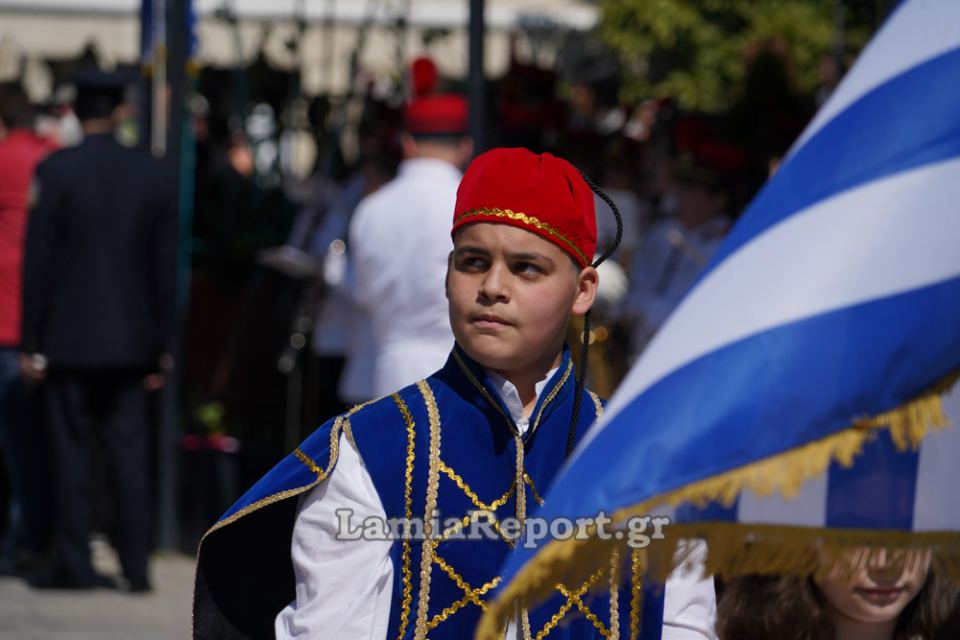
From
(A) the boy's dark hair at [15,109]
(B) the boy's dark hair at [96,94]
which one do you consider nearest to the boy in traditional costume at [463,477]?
(B) the boy's dark hair at [96,94]

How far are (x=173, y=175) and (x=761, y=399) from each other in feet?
20.5

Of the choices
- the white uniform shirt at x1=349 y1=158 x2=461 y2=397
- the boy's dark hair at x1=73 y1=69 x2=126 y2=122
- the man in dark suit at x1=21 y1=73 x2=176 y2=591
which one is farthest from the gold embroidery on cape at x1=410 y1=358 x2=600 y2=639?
the boy's dark hair at x1=73 y1=69 x2=126 y2=122

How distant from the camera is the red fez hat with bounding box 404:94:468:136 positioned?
24.1ft

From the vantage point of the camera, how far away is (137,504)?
8.27 meters

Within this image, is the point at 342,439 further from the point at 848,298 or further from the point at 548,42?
the point at 548,42

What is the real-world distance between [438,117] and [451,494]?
429 centimetres

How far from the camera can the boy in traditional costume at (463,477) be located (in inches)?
126

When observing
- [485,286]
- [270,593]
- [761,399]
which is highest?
[485,286]

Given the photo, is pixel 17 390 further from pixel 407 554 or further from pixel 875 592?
pixel 875 592

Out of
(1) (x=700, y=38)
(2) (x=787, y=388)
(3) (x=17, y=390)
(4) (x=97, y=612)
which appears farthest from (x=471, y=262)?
(1) (x=700, y=38)

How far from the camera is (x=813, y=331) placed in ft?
7.90

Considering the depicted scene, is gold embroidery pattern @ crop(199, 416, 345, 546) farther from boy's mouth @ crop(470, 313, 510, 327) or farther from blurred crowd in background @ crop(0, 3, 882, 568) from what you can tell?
blurred crowd in background @ crop(0, 3, 882, 568)

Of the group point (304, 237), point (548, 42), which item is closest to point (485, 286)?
point (304, 237)

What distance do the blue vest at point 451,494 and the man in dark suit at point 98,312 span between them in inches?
190
